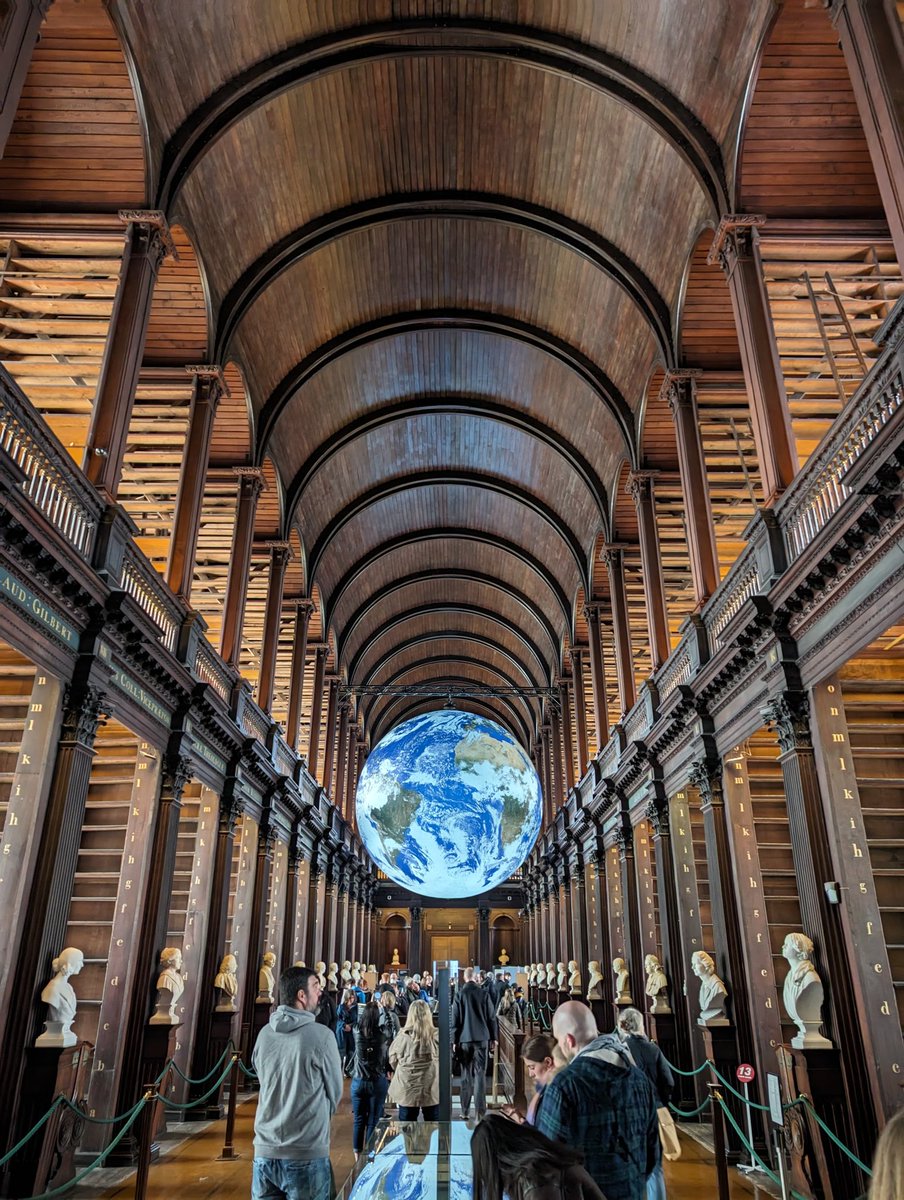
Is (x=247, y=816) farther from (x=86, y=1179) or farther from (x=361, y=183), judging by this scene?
(x=361, y=183)

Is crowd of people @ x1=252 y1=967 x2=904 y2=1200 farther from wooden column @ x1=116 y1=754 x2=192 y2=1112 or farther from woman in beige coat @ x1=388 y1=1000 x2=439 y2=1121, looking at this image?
wooden column @ x1=116 y1=754 x2=192 y2=1112

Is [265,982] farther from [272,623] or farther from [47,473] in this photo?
[47,473]

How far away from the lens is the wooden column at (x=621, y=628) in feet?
56.5

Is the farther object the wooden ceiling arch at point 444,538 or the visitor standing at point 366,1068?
the wooden ceiling arch at point 444,538

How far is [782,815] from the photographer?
11.9 metres

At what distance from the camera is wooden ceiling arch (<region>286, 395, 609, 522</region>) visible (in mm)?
19516

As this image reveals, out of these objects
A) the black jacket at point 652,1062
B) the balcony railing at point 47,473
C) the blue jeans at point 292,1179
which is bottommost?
the blue jeans at point 292,1179

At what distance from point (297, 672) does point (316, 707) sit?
3654 millimetres

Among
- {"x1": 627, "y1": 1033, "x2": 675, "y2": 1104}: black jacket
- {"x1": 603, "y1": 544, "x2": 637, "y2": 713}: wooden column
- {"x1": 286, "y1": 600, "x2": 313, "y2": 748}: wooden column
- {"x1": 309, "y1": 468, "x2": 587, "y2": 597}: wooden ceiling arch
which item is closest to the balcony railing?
{"x1": 627, "y1": 1033, "x2": 675, "y2": 1104}: black jacket

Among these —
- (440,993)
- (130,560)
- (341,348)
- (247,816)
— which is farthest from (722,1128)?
(341,348)

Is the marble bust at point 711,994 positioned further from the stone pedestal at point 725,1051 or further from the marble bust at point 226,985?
the marble bust at point 226,985

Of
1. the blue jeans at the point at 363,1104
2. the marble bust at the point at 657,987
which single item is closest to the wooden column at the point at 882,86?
the blue jeans at the point at 363,1104

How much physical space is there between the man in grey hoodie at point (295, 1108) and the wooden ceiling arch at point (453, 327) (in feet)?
44.3

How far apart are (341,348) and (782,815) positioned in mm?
12054
